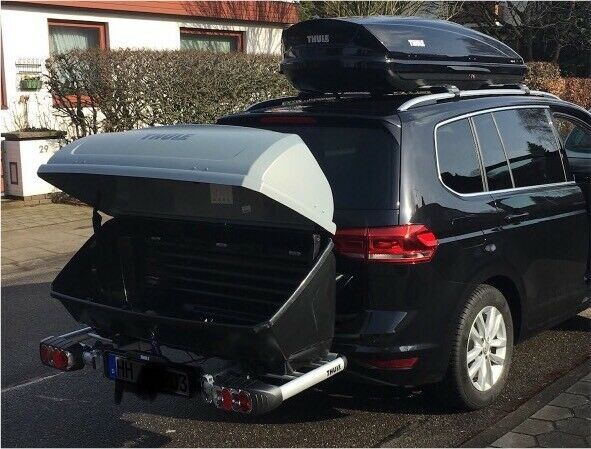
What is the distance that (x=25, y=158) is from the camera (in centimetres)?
1343


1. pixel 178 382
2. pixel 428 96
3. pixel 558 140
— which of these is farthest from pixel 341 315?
pixel 558 140

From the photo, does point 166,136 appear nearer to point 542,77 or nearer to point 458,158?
point 458,158

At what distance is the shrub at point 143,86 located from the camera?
13.2 meters

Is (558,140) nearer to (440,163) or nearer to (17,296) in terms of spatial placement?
(440,163)

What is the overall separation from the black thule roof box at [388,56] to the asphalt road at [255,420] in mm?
1919

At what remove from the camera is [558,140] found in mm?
5562

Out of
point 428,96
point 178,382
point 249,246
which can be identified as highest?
point 428,96

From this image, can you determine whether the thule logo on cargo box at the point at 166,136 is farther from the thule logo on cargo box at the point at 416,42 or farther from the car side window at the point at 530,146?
the car side window at the point at 530,146

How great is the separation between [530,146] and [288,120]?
170cm

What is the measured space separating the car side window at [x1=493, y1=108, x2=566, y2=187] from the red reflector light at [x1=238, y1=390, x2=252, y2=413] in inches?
92.9

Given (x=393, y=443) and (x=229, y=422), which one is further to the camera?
(x=229, y=422)

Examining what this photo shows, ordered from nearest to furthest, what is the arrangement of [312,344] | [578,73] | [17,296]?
[312,344], [17,296], [578,73]

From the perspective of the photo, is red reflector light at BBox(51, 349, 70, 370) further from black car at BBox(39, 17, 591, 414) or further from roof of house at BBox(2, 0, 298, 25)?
roof of house at BBox(2, 0, 298, 25)

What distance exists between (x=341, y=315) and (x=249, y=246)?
628 mm
